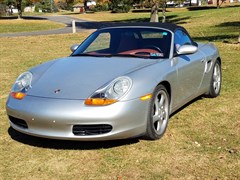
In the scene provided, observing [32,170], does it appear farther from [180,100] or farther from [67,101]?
[180,100]

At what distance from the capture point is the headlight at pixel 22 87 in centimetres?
447

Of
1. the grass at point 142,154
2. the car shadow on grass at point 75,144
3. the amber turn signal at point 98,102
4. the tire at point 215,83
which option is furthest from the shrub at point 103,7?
the amber turn signal at point 98,102

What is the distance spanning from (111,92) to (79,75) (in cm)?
59

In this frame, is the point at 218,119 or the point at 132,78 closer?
the point at 132,78

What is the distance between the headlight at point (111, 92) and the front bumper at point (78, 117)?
0.20ft

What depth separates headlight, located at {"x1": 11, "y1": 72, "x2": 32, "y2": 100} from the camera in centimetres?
447

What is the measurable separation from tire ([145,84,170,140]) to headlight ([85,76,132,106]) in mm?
378

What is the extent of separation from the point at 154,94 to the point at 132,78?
33 cm

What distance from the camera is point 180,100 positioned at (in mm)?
5270

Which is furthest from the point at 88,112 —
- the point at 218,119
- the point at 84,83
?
the point at 218,119

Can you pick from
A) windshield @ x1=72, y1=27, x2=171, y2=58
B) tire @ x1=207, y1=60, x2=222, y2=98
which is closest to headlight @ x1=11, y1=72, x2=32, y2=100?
windshield @ x1=72, y1=27, x2=171, y2=58

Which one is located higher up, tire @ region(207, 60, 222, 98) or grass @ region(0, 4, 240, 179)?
tire @ region(207, 60, 222, 98)

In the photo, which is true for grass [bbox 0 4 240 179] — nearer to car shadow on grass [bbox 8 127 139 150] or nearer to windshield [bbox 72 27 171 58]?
car shadow on grass [bbox 8 127 139 150]

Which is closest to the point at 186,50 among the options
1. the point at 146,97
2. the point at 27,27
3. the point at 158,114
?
the point at 158,114
